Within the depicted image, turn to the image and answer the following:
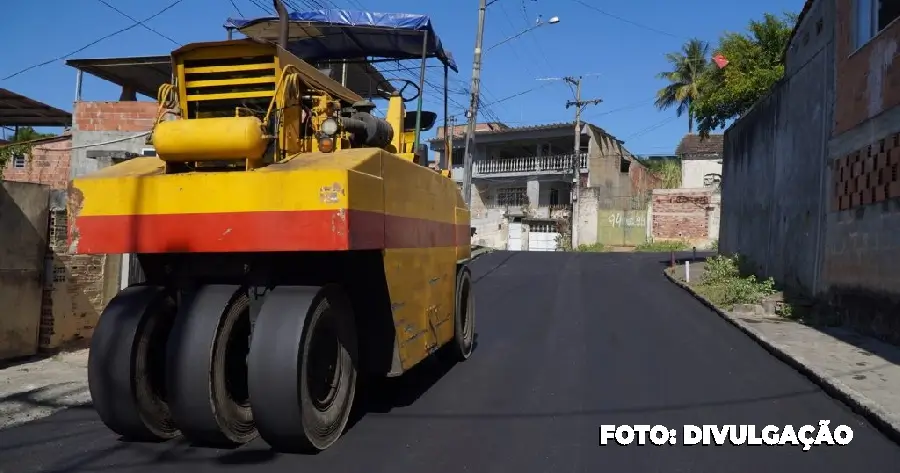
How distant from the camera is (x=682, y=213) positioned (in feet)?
115

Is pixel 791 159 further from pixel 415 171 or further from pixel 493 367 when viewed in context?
pixel 415 171

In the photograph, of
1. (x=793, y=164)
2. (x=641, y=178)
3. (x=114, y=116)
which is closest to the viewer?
(x=114, y=116)

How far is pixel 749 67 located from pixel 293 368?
71.0 ft

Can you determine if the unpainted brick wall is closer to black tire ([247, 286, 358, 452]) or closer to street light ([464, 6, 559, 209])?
black tire ([247, 286, 358, 452])

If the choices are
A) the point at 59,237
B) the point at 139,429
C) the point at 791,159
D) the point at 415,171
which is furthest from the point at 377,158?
the point at 791,159

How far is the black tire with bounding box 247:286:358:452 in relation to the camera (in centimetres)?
444

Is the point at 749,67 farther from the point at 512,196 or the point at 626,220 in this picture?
the point at 512,196

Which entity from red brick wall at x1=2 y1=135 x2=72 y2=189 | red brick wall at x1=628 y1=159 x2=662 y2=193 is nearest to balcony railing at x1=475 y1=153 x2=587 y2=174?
red brick wall at x1=628 y1=159 x2=662 y2=193

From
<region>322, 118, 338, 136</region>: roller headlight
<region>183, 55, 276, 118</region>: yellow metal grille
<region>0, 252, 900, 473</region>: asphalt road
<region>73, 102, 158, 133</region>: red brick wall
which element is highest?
<region>73, 102, 158, 133</region>: red brick wall

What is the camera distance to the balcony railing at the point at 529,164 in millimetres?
37938

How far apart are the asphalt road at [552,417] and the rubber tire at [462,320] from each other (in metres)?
0.18

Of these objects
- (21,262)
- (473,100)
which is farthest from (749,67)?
(21,262)

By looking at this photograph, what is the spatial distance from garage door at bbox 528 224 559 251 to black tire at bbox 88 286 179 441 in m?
33.6

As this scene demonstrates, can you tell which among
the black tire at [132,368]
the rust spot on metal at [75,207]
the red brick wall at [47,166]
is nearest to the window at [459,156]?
the red brick wall at [47,166]
